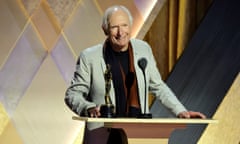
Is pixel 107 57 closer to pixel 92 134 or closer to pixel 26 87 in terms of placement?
pixel 92 134

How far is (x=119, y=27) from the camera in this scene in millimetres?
2361

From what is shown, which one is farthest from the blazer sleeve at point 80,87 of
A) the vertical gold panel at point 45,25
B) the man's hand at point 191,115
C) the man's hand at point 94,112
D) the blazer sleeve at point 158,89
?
the vertical gold panel at point 45,25

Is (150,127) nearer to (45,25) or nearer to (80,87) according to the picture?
(80,87)

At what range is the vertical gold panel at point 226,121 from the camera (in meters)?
3.70

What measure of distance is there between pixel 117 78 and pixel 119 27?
217mm

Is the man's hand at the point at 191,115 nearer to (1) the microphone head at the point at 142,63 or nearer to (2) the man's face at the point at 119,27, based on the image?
(1) the microphone head at the point at 142,63

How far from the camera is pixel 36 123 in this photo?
429 centimetres

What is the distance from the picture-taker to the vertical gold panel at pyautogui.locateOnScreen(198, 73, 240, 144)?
3.70 meters

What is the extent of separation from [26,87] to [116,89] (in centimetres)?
200

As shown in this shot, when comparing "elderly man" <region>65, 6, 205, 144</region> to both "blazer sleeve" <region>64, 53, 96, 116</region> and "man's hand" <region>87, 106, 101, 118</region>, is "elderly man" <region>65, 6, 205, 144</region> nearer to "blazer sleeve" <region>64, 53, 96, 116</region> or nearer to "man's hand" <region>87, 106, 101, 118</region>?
"blazer sleeve" <region>64, 53, 96, 116</region>

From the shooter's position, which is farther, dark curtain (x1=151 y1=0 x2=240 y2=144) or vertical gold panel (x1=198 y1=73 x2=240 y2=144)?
dark curtain (x1=151 y1=0 x2=240 y2=144)

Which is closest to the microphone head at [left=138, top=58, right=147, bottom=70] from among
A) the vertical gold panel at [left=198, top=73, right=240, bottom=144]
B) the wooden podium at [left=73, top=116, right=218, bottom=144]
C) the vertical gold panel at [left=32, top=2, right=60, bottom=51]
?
the wooden podium at [left=73, top=116, right=218, bottom=144]

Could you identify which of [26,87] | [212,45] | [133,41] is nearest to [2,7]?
[26,87]

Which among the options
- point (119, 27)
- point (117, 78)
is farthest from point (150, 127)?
point (119, 27)
